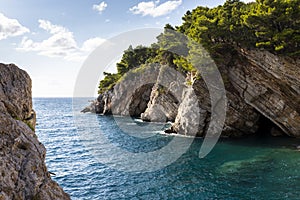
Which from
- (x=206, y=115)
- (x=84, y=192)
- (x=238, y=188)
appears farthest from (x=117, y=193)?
(x=206, y=115)

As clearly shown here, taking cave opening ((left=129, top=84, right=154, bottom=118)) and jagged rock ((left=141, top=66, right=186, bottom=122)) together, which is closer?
jagged rock ((left=141, top=66, right=186, bottom=122))

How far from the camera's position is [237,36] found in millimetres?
34406

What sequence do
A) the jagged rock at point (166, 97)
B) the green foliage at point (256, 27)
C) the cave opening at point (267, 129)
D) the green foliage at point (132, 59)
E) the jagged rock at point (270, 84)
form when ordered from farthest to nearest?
1. the green foliage at point (132, 59)
2. the jagged rock at point (166, 97)
3. the cave opening at point (267, 129)
4. the jagged rock at point (270, 84)
5. the green foliage at point (256, 27)

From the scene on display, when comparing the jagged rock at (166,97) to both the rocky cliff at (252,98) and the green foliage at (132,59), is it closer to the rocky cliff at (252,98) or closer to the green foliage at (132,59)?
the rocky cliff at (252,98)

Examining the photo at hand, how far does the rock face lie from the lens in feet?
24.6

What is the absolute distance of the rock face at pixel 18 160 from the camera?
7.49 m

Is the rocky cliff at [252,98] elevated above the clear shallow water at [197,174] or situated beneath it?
elevated above

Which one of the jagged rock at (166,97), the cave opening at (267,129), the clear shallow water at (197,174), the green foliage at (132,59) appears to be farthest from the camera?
the green foliage at (132,59)

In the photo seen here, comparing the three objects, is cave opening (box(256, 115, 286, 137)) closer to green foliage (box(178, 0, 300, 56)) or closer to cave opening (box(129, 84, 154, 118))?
green foliage (box(178, 0, 300, 56))

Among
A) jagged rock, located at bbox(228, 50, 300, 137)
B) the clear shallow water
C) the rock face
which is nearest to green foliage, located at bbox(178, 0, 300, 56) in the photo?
jagged rock, located at bbox(228, 50, 300, 137)

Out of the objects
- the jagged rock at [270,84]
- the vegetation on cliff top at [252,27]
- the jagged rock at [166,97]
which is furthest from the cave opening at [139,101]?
the jagged rock at [270,84]

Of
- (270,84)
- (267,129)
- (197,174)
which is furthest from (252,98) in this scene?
(197,174)

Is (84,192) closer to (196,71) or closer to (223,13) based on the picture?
(196,71)

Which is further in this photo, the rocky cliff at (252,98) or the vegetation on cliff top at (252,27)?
the rocky cliff at (252,98)
